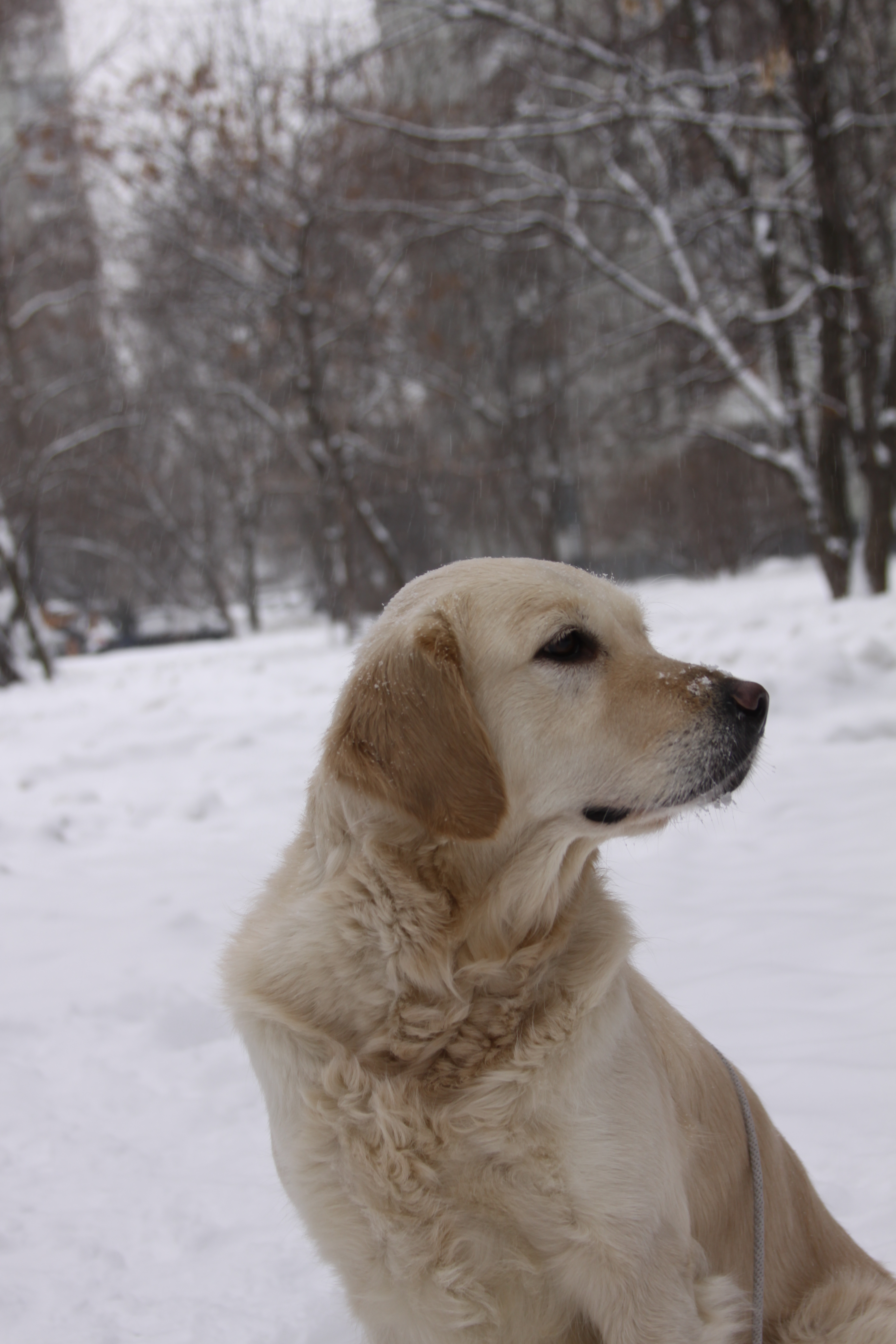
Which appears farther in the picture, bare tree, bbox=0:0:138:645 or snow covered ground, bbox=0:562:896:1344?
bare tree, bbox=0:0:138:645

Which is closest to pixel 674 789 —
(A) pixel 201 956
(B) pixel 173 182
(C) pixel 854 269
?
(A) pixel 201 956

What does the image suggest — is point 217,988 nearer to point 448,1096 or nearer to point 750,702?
point 448,1096

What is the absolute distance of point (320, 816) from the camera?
1.86 m

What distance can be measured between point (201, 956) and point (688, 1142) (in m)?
2.33

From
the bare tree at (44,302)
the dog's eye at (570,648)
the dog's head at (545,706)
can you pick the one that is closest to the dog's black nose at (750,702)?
the dog's head at (545,706)

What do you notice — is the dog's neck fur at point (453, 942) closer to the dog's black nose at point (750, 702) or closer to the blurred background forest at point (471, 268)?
the dog's black nose at point (750, 702)

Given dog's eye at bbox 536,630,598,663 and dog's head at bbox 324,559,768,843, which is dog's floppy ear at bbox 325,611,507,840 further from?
dog's eye at bbox 536,630,598,663

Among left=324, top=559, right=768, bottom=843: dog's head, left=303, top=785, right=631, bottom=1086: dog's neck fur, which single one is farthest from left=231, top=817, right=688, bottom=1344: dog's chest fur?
left=324, top=559, right=768, bottom=843: dog's head

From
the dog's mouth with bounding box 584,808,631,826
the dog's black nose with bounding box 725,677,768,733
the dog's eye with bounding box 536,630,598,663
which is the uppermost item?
the dog's eye with bounding box 536,630,598,663

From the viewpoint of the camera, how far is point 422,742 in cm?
180

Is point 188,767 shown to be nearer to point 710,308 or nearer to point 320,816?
point 320,816

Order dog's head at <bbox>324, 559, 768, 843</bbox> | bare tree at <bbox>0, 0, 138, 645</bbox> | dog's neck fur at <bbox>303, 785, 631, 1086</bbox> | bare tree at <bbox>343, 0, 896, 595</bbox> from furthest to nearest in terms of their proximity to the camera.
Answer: bare tree at <bbox>0, 0, 138, 645</bbox> < bare tree at <bbox>343, 0, 896, 595</bbox> < dog's head at <bbox>324, 559, 768, 843</bbox> < dog's neck fur at <bbox>303, 785, 631, 1086</bbox>

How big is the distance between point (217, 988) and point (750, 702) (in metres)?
1.37

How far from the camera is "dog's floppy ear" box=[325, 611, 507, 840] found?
1.75 m
